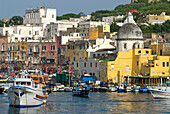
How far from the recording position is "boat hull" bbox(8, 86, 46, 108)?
258 ft

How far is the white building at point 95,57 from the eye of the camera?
123 metres

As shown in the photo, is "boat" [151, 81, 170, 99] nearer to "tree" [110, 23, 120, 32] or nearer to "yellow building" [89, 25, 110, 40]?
"yellow building" [89, 25, 110, 40]

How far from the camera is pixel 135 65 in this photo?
390 ft

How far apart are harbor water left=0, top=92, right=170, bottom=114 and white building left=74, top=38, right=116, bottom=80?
2197cm

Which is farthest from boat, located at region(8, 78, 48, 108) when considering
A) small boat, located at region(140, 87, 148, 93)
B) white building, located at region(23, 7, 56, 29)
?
white building, located at region(23, 7, 56, 29)

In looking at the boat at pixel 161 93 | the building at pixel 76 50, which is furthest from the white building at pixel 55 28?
the boat at pixel 161 93

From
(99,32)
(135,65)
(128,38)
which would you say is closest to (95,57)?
(128,38)

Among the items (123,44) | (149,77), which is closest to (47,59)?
(123,44)

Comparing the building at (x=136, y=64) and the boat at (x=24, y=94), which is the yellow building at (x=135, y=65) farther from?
→ the boat at (x=24, y=94)

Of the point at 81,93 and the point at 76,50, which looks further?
the point at 76,50

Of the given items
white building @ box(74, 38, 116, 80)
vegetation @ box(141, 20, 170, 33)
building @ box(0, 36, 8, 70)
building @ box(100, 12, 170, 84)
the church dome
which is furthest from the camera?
building @ box(0, 36, 8, 70)

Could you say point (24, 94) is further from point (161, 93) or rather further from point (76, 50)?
point (76, 50)

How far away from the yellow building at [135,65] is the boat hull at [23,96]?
3850 centimetres

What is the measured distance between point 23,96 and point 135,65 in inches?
1733
